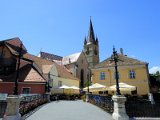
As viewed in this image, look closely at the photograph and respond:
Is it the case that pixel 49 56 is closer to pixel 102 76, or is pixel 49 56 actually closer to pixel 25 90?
pixel 102 76

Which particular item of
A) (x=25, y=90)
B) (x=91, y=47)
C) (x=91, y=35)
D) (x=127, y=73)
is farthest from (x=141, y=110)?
(x=91, y=35)

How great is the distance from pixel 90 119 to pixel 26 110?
226 inches

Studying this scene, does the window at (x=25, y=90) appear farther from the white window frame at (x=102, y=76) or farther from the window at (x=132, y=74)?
the window at (x=132, y=74)

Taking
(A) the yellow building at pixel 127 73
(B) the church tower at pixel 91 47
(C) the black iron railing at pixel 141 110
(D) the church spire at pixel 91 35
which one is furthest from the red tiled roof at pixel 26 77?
(D) the church spire at pixel 91 35

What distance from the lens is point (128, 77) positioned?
1090 inches

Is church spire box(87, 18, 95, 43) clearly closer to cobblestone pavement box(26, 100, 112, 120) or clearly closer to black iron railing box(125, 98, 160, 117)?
cobblestone pavement box(26, 100, 112, 120)

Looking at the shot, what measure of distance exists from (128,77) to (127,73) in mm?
706

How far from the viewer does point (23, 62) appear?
28297 mm

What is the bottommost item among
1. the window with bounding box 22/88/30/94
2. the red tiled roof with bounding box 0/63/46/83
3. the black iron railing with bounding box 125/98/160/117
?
the black iron railing with bounding box 125/98/160/117

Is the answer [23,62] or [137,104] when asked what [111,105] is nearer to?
[137,104]

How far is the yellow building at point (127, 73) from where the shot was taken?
26.8 meters

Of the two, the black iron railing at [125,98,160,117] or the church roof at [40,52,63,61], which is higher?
the church roof at [40,52,63,61]

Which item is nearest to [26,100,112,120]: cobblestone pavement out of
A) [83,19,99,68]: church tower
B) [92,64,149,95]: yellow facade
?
[92,64,149,95]: yellow facade

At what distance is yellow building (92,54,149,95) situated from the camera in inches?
1056
